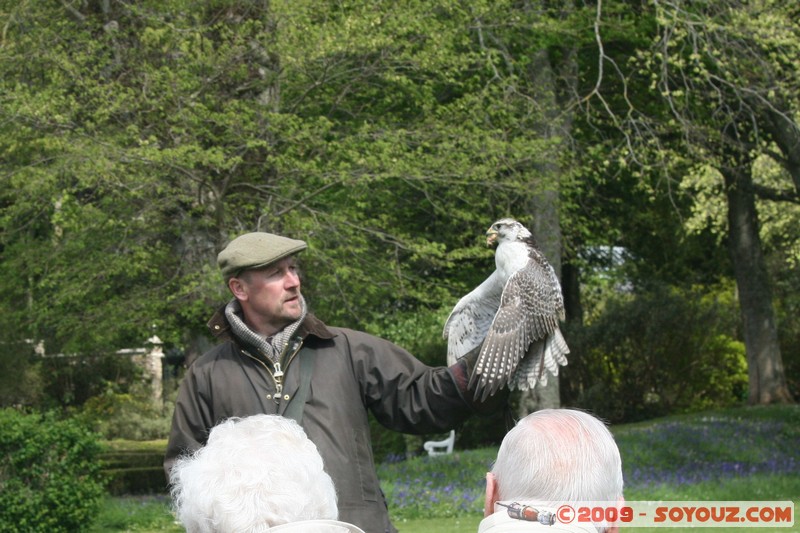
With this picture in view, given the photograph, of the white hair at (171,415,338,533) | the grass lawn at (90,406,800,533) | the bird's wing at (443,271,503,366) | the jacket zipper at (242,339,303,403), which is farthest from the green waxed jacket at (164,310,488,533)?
the grass lawn at (90,406,800,533)

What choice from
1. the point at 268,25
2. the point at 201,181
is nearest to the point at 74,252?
the point at 201,181

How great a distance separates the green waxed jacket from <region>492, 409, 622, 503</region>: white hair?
4.36ft

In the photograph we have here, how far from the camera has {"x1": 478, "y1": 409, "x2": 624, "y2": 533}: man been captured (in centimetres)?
205

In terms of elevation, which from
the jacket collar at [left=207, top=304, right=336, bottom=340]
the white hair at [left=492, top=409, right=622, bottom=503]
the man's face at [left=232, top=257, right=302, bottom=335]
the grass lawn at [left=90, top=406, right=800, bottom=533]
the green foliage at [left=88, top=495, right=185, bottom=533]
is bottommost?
the green foliage at [left=88, top=495, right=185, bottom=533]

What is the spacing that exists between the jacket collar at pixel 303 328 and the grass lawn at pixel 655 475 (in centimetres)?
Result: 593

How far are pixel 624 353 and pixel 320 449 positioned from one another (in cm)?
1694

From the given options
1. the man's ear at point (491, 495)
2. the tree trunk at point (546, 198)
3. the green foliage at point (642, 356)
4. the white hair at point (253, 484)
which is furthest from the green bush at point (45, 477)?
the green foliage at point (642, 356)

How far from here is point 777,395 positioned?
1936 centimetres

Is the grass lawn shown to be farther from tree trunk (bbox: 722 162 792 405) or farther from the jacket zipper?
the jacket zipper

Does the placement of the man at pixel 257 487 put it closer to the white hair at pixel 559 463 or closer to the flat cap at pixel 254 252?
the white hair at pixel 559 463

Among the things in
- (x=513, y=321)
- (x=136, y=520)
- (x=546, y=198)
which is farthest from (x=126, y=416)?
(x=513, y=321)

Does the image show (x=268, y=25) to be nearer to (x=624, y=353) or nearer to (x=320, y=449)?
(x=320, y=449)

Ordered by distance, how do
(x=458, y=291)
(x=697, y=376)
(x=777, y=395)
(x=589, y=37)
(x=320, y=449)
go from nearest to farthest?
(x=320, y=449) → (x=458, y=291) → (x=589, y=37) → (x=777, y=395) → (x=697, y=376)

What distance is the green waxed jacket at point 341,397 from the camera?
11.5 ft
